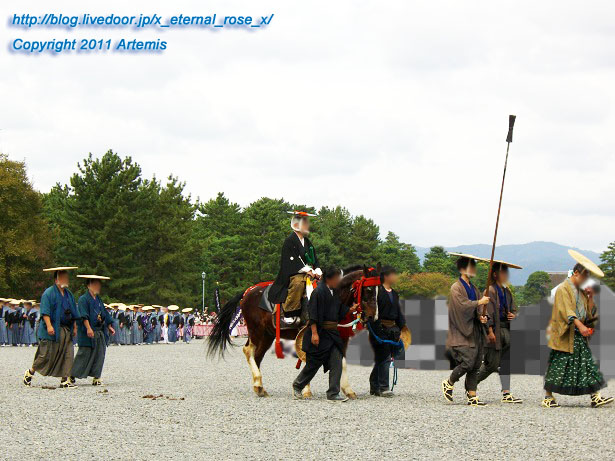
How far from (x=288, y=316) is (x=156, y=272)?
64.2m

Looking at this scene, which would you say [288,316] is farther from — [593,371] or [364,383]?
[593,371]

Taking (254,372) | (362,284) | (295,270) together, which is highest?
(295,270)

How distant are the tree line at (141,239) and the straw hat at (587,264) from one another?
102ft

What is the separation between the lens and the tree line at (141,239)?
6266 centimetres

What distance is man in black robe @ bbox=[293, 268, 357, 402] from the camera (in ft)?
44.4

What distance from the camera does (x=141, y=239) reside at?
72.6 metres

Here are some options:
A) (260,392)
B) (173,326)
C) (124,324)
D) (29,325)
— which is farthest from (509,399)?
(173,326)

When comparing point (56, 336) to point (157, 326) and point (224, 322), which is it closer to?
point (224, 322)

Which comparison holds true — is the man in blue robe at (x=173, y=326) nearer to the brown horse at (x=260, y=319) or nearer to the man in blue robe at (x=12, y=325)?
the man in blue robe at (x=12, y=325)

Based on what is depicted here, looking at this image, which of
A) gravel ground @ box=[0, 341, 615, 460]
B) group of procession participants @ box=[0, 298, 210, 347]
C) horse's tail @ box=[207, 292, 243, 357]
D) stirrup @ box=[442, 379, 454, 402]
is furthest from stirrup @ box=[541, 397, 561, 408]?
group of procession participants @ box=[0, 298, 210, 347]

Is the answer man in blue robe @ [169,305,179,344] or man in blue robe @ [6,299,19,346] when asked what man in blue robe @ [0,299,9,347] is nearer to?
man in blue robe @ [6,299,19,346]

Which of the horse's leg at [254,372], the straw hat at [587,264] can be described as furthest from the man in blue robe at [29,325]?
the straw hat at [587,264]

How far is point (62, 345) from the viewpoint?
16.3m

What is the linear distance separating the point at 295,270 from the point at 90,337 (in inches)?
172
